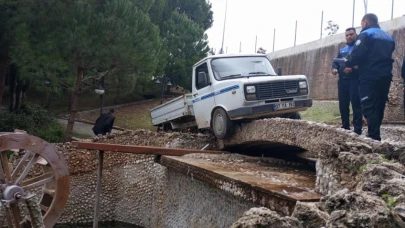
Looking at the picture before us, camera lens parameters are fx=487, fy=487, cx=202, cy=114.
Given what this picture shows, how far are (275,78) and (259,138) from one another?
4.97ft

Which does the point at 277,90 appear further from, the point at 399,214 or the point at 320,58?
the point at 320,58

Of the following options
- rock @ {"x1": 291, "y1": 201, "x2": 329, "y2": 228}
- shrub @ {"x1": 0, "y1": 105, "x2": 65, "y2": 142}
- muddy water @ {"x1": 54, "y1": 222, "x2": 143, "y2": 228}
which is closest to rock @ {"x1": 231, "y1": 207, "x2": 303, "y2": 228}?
rock @ {"x1": 291, "y1": 201, "x2": 329, "y2": 228}

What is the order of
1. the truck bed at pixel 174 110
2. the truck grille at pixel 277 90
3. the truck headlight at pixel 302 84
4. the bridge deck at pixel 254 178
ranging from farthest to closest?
the truck bed at pixel 174 110 → the truck headlight at pixel 302 84 → the truck grille at pixel 277 90 → the bridge deck at pixel 254 178

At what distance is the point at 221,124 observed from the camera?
34.1 feet

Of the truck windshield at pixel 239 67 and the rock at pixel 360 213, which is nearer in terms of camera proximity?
the rock at pixel 360 213

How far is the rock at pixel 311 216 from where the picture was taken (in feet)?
10.4

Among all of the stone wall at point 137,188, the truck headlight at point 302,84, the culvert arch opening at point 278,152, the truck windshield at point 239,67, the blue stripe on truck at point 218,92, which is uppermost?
the truck windshield at point 239,67

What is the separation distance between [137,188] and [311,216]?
11.0 meters

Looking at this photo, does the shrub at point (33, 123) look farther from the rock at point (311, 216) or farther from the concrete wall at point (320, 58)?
the rock at point (311, 216)

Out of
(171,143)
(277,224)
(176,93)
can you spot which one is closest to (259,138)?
(171,143)

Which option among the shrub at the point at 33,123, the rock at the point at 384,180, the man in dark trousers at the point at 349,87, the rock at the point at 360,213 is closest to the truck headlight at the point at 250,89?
the man in dark trousers at the point at 349,87

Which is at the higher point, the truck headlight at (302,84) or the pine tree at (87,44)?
the pine tree at (87,44)

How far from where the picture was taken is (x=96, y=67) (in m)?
18.6

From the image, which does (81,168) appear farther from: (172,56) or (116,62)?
(172,56)
